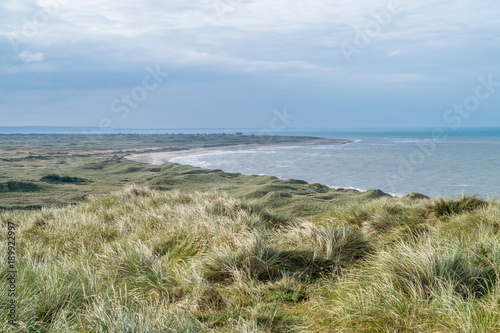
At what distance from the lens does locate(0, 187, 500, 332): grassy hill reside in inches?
115

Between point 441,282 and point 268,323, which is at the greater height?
point 441,282

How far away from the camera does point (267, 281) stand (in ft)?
13.6

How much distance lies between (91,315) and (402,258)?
279cm

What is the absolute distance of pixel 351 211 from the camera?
7500mm

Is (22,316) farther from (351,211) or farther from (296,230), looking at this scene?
(351,211)

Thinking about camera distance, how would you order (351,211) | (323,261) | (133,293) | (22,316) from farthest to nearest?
1. (351,211)
2. (323,261)
3. (133,293)
4. (22,316)

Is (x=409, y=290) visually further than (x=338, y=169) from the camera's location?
No

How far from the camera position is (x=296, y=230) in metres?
5.37

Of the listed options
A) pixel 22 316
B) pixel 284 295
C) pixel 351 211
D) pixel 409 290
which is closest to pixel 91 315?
pixel 22 316

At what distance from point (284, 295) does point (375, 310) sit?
1060mm

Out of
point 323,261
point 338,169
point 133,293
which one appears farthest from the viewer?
point 338,169

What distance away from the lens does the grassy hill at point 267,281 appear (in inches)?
115

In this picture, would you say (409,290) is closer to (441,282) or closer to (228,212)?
(441,282)

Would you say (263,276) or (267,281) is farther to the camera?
(263,276)
